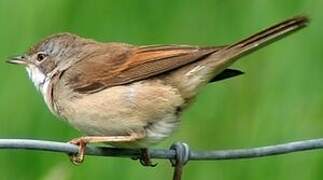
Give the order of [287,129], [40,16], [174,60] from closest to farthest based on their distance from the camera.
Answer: [174,60] < [287,129] < [40,16]

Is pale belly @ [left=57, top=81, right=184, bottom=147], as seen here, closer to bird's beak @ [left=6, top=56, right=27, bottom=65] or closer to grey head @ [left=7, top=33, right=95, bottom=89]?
grey head @ [left=7, top=33, right=95, bottom=89]

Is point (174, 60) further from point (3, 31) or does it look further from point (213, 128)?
→ point (3, 31)

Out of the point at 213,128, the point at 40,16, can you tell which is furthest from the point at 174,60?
the point at 40,16

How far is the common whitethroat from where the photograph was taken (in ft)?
19.5

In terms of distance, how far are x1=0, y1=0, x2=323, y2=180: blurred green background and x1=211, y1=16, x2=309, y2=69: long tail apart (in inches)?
40.8

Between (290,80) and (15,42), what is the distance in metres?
1.61

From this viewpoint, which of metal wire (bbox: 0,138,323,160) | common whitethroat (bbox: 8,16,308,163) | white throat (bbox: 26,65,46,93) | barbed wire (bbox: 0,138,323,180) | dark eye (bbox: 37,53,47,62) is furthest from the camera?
dark eye (bbox: 37,53,47,62)

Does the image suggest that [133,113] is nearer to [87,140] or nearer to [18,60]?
[87,140]

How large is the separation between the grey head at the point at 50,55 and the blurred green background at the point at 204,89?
0.42 meters

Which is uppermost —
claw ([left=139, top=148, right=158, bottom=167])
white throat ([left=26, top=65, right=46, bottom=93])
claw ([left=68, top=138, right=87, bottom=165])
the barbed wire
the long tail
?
the long tail

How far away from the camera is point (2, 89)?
7.32 m

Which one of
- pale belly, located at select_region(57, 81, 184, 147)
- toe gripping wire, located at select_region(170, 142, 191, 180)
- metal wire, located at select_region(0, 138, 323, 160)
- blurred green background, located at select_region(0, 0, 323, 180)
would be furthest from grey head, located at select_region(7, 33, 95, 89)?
toe gripping wire, located at select_region(170, 142, 191, 180)

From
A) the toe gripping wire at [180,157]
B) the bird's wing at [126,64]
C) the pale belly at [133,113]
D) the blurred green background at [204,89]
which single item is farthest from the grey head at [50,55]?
the toe gripping wire at [180,157]

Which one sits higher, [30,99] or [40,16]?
[40,16]
